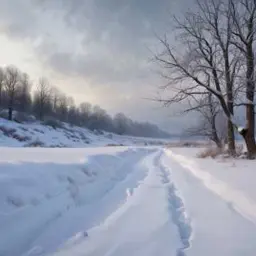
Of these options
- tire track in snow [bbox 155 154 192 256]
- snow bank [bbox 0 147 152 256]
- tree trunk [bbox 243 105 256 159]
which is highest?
tree trunk [bbox 243 105 256 159]

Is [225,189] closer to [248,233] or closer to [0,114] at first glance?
[248,233]

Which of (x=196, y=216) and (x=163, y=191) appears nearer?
(x=196, y=216)

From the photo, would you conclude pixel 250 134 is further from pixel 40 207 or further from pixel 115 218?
pixel 40 207

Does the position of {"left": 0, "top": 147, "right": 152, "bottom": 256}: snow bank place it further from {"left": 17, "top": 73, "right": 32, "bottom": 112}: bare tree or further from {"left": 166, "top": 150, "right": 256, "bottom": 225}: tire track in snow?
{"left": 17, "top": 73, "right": 32, "bottom": 112}: bare tree

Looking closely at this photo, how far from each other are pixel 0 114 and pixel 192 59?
59.6 meters

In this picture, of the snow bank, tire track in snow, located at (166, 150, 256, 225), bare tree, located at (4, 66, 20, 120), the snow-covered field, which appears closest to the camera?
the snow-covered field

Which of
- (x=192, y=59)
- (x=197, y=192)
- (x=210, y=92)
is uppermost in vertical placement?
(x=192, y=59)

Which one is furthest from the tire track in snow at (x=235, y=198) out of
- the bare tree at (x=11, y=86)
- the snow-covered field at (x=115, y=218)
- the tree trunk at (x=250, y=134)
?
the bare tree at (x=11, y=86)

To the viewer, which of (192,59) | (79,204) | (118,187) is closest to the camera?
(79,204)

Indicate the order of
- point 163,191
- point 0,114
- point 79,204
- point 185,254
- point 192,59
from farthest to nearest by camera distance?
1. point 0,114
2. point 192,59
3. point 163,191
4. point 79,204
5. point 185,254

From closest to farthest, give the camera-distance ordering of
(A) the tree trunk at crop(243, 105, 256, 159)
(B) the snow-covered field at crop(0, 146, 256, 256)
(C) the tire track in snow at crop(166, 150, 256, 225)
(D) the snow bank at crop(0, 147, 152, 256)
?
(B) the snow-covered field at crop(0, 146, 256, 256) < (D) the snow bank at crop(0, 147, 152, 256) < (C) the tire track in snow at crop(166, 150, 256, 225) < (A) the tree trunk at crop(243, 105, 256, 159)

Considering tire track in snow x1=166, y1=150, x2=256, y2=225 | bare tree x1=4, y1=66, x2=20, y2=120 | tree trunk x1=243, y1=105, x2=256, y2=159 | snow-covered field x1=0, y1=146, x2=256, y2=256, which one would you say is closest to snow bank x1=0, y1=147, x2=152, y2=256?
snow-covered field x1=0, y1=146, x2=256, y2=256

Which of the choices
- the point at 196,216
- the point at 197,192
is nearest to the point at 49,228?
the point at 196,216

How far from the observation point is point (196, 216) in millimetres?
5012
